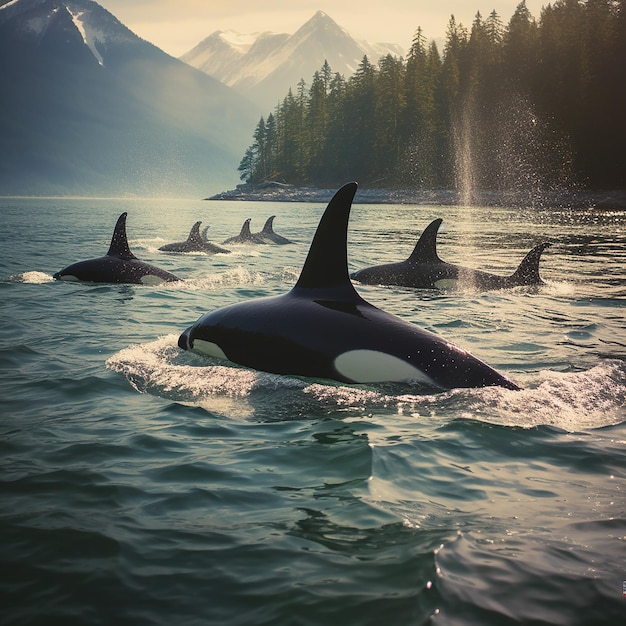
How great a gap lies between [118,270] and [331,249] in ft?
27.9

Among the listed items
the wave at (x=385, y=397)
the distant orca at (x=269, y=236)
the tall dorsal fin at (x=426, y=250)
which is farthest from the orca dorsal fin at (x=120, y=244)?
the distant orca at (x=269, y=236)

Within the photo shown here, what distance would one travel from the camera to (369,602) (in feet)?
10.7

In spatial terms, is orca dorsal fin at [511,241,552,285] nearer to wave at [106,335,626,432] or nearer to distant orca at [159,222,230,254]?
wave at [106,335,626,432]

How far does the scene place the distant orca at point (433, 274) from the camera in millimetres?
14258

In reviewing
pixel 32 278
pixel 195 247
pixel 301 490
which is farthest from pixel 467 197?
pixel 301 490

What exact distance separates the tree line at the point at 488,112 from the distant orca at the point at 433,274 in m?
65.0

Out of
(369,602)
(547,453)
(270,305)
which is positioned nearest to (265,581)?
(369,602)

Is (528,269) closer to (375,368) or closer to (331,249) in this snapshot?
(331,249)

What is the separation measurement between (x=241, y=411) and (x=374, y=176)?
101 meters

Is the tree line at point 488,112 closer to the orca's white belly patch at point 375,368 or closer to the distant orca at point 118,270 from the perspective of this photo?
the distant orca at point 118,270

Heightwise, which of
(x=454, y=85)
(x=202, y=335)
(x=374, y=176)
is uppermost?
(x=454, y=85)

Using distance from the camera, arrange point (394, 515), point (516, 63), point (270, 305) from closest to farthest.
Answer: point (394, 515), point (270, 305), point (516, 63)

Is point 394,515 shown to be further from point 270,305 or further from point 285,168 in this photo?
point 285,168

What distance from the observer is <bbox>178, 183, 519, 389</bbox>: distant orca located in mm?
6668
